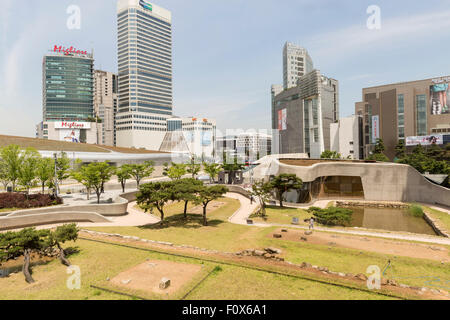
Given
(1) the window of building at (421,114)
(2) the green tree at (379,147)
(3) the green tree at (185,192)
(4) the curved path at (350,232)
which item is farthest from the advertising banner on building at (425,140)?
(3) the green tree at (185,192)

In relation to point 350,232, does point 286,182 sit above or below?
above

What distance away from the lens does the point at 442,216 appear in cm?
4322

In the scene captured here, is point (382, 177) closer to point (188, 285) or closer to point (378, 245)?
point (378, 245)

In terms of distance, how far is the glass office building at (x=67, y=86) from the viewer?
164 meters

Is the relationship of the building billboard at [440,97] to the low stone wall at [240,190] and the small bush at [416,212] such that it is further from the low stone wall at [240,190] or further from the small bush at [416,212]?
the low stone wall at [240,190]

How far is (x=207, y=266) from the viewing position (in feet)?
68.0

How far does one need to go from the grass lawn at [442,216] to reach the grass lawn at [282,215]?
19683 millimetres

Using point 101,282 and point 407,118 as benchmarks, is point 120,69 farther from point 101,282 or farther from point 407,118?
point 101,282

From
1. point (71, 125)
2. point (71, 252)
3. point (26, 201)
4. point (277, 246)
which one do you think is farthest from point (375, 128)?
point (71, 125)

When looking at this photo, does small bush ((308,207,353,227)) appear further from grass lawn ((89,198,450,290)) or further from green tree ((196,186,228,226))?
green tree ((196,186,228,226))

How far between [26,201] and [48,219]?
669cm

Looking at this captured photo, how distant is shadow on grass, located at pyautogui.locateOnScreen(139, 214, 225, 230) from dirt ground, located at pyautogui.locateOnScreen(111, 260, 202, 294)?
545 inches

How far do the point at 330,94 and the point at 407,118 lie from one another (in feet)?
149

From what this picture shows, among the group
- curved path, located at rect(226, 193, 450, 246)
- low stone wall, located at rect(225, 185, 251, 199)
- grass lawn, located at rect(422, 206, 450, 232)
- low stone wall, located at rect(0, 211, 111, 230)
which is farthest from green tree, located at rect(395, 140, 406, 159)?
low stone wall, located at rect(0, 211, 111, 230)
